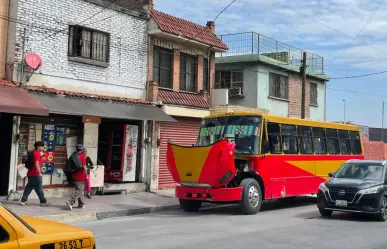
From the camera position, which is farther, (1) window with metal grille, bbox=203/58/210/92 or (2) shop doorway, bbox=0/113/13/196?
(1) window with metal grille, bbox=203/58/210/92

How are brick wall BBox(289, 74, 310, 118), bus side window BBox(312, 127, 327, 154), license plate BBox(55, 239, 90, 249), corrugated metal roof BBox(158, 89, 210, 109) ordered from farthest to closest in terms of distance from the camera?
brick wall BBox(289, 74, 310, 118)
corrugated metal roof BBox(158, 89, 210, 109)
bus side window BBox(312, 127, 327, 154)
license plate BBox(55, 239, 90, 249)

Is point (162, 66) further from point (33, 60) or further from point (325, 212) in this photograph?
point (325, 212)

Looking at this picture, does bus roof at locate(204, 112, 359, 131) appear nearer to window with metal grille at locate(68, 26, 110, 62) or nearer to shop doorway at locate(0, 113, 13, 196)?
window with metal grille at locate(68, 26, 110, 62)

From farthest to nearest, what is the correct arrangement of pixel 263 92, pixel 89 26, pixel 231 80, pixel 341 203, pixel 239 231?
1. pixel 231 80
2. pixel 263 92
3. pixel 89 26
4. pixel 341 203
5. pixel 239 231

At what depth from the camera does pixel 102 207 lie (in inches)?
520

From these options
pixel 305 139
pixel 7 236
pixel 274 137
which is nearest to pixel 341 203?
pixel 274 137

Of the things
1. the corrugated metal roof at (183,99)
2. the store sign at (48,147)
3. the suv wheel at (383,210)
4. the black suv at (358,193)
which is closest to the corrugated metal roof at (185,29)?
the corrugated metal roof at (183,99)

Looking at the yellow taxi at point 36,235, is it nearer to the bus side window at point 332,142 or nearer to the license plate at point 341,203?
the license plate at point 341,203

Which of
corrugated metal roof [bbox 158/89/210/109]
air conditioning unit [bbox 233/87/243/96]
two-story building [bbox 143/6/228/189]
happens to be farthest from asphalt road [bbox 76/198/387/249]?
air conditioning unit [bbox 233/87/243/96]

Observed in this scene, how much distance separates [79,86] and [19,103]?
3.55m

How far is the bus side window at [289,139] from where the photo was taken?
14.1 metres

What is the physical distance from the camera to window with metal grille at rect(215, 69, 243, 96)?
25536mm

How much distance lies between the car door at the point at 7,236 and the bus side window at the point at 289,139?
11.3 m

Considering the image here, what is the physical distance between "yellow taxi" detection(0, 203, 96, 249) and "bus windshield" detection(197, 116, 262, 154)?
29.7 ft
